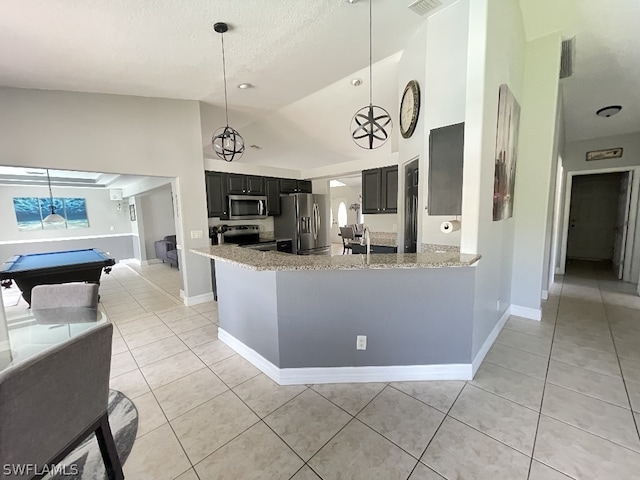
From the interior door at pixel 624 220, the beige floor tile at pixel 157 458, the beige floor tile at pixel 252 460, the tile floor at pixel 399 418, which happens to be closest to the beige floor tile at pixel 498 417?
the tile floor at pixel 399 418

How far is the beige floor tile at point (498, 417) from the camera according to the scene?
161cm

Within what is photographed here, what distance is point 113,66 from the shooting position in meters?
2.72

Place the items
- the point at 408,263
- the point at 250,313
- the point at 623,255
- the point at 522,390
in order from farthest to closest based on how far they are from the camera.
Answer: the point at 623,255 < the point at 250,313 < the point at 522,390 < the point at 408,263

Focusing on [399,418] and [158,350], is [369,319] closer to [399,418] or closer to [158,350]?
[399,418]

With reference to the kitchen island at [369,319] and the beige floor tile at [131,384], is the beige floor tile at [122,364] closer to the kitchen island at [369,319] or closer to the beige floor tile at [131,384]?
the beige floor tile at [131,384]

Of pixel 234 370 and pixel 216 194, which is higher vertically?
pixel 216 194

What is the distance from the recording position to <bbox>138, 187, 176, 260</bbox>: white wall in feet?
25.1

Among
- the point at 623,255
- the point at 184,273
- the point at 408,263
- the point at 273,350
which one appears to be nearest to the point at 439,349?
the point at 408,263

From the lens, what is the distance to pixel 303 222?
5.52 metres

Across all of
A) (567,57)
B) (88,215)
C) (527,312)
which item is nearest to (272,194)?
(527,312)

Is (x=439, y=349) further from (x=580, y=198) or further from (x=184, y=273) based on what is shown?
(x=580, y=198)

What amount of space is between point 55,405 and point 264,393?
4.19ft

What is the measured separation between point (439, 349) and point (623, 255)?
18.0ft

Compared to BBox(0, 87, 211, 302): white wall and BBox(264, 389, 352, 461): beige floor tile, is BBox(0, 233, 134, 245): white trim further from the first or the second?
BBox(264, 389, 352, 461): beige floor tile
